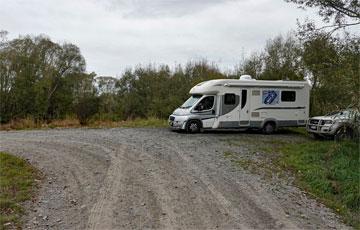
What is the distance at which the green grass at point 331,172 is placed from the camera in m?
7.85

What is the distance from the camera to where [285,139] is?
1658 centimetres

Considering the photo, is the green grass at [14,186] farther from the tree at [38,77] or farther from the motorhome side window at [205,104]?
the tree at [38,77]

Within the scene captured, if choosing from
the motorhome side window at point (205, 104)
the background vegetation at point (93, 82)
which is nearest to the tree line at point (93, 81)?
the background vegetation at point (93, 82)

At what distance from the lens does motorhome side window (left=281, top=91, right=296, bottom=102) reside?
18516 mm

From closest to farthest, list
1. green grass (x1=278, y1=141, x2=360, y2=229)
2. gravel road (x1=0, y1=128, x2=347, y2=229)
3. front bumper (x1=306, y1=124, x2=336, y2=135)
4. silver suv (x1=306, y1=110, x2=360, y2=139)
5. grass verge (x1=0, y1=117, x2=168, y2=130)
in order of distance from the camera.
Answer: gravel road (x1=0, y1=128, x2=347, y2=229) → green grass (x1=278, y1=141, x2=360, y2=229) → silver suv (x1=306, y1=110, x2=360, y2=139) → front bumper (x1=306, y1=124, x2=336, y2=135) → grass verge (x1=0, y1=117, x2=168, y2=130)

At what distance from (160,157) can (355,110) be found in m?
5.33

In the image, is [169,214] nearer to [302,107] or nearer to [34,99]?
[302,107]

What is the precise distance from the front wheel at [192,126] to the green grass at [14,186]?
8524 millimetres

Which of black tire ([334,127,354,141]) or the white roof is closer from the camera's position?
black tire ([334,127,354,141])

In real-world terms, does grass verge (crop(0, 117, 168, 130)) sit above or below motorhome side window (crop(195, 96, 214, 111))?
below

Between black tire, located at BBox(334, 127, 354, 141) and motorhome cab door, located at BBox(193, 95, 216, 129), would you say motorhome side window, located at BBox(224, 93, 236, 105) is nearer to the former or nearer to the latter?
motorhome cab door, located at BBox(193, 95, 216, 129)

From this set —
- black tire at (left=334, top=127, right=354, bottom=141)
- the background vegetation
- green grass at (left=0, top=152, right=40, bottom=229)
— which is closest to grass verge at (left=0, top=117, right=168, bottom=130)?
the background vegetation

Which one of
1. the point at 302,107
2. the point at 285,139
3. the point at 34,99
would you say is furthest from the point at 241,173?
the point at 34,99

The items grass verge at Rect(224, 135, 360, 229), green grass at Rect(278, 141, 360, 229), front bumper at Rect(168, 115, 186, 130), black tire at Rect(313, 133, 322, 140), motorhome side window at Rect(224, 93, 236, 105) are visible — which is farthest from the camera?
motorhome side window at Rect(224, 93, 236, 105)
